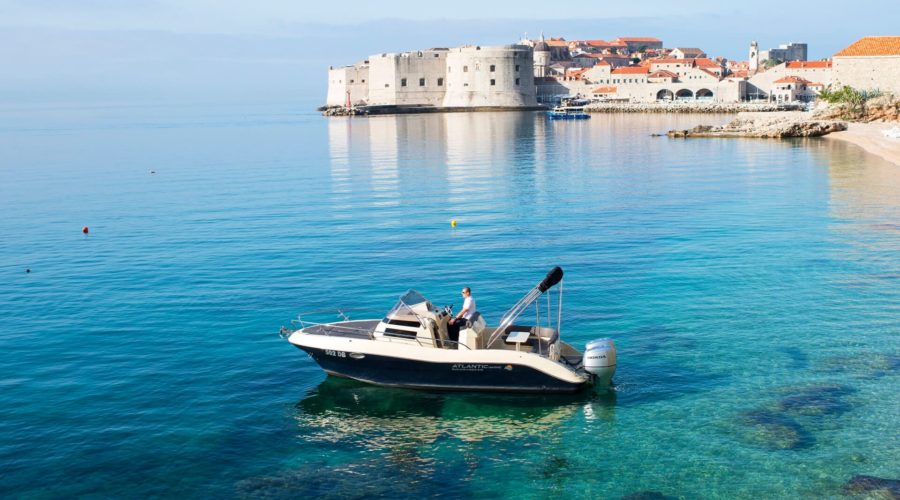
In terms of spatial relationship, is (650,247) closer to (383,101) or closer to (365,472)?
(365,472)

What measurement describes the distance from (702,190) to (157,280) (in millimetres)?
22846

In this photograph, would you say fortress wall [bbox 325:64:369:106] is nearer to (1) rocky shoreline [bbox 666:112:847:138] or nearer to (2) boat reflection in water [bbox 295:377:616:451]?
(1) rocky shoreline [bbox 666:112:847:138]

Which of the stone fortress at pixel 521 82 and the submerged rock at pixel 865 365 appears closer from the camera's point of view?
the submerged rock at pixel 865 365

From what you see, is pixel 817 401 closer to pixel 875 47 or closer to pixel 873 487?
pixel 873 487

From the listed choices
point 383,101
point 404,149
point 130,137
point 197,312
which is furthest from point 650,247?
point 383,101

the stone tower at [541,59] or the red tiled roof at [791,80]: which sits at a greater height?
the stone tower at [541,59]

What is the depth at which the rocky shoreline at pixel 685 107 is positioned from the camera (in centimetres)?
10251

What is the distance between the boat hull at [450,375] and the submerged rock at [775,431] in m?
2.41

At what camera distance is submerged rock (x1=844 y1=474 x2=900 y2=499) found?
10.4m

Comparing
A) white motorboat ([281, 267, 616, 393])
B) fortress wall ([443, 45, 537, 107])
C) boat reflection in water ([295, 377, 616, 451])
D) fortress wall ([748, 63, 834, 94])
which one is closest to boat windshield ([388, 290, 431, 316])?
white motorboat ([281, 267, 616, 393])

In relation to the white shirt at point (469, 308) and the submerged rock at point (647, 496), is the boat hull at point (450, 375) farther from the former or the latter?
the submerged rock at point (647, 496)

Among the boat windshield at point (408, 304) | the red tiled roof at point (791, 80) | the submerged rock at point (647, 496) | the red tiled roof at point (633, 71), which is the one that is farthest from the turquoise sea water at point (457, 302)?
the red tiled roof at point (633, 71)

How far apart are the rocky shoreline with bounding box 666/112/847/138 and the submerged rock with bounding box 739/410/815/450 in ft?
176

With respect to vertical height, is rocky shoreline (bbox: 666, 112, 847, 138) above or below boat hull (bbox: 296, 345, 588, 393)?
above
